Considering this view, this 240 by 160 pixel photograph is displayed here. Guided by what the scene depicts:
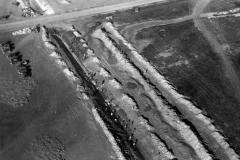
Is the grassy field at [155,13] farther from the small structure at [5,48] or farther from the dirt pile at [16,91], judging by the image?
the dirt pile at [16,91]

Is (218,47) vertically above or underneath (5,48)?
underneath

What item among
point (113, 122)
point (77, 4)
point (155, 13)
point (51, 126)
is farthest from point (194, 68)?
point (77, 4)

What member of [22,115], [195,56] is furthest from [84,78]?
[195,56]

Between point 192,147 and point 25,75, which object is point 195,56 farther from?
point 25,75

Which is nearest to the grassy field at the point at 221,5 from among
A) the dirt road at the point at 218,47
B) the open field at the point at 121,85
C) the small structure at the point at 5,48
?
the open field at the point at 121,85

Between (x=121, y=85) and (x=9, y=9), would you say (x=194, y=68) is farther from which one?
(x=9, y=9)

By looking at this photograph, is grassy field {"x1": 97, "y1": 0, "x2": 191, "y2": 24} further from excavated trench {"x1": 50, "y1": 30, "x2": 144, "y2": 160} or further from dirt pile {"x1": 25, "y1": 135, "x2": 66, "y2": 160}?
dirt pile {"x1": 25, "y1": 135, "x2": 66, "y2": 160}
